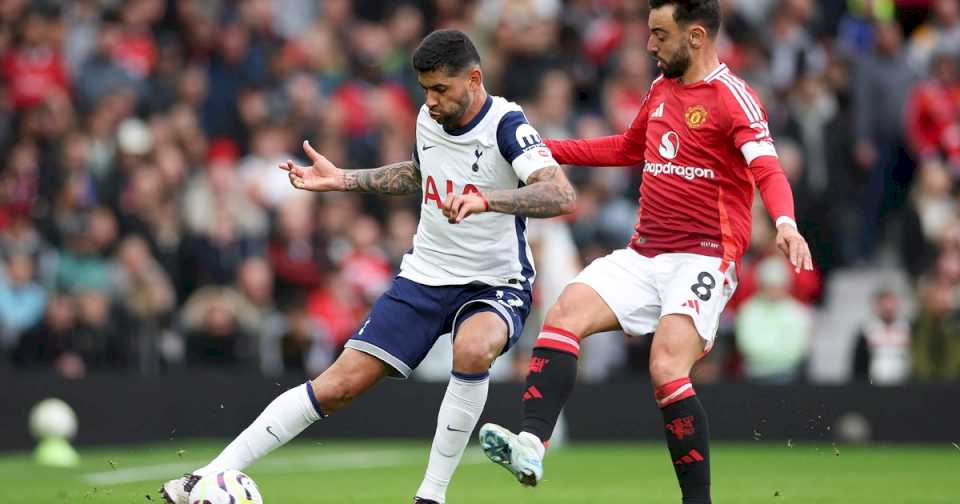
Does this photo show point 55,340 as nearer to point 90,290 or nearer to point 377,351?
point 90,290

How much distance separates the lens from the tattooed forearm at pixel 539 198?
26.7 ft

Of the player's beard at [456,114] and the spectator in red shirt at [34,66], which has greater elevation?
the spectator in red shirt at [34,66]

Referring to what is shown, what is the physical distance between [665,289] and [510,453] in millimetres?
1471

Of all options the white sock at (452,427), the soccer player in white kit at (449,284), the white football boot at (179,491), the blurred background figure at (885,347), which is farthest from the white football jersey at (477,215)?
the blurred background figure at (885,347)

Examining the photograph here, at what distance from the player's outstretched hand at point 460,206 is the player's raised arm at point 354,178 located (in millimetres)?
1367

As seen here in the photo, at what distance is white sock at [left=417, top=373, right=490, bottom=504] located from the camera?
872cm

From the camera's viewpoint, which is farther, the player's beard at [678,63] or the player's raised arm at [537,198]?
the player's beard at [678,63]

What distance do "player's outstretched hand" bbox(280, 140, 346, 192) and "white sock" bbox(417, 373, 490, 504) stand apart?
4.28 ft

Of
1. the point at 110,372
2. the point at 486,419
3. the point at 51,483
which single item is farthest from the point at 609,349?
the point at 51,483

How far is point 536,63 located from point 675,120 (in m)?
9.52

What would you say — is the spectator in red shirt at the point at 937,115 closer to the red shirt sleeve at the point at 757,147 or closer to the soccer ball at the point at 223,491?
the red shirt sleeve at the point at 757,147

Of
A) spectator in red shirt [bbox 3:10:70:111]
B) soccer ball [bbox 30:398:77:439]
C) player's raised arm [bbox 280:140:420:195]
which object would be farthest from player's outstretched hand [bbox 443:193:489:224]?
spectator in red shirt [bbox 3:10:70:111]

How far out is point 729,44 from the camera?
19266mm

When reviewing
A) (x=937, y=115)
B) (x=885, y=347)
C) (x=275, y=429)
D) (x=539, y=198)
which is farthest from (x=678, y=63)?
(x=937, y=115)
